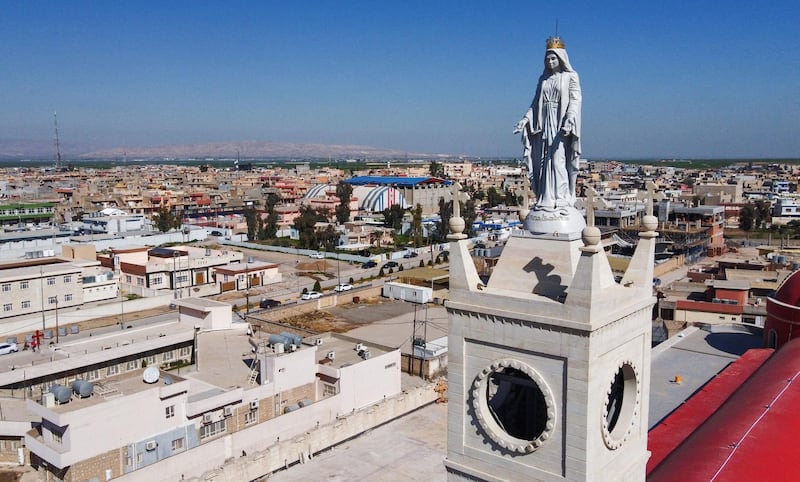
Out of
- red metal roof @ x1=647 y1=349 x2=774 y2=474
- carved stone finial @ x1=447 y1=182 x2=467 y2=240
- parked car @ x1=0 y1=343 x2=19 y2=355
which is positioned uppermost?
carved stone finial @ x1=447 y1=182 x2=467 y2=240

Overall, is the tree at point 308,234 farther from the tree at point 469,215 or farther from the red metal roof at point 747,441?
the red metal roof at point 747,441

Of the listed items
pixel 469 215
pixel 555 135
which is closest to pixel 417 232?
pixel 469 215

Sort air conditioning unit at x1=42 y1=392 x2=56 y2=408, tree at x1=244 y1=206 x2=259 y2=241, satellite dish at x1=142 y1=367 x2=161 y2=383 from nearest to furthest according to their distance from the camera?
air conditioning unit at x1=42 y1=392 x2=56 y2=408 → satellite dish at x1=142 y1=367 x2=161 y2=383 → tree at x1=244 y1=206 x2=259 y2=241

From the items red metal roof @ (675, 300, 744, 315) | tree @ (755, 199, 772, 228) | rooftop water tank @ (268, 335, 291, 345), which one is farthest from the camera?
tree @ (755, 199, 772, 228)

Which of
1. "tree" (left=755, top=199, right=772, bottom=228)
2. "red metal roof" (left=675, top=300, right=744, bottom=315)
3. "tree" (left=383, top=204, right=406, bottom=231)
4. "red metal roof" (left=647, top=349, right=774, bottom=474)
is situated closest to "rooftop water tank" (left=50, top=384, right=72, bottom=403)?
"red metal roof" (left=647, top=349, right=774, bottom=474)

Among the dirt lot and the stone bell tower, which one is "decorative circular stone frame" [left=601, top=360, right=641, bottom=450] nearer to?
the stone bell tower

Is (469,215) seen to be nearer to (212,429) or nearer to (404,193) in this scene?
(404,193)

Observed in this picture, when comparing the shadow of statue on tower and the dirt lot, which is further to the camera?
the dirt lot
